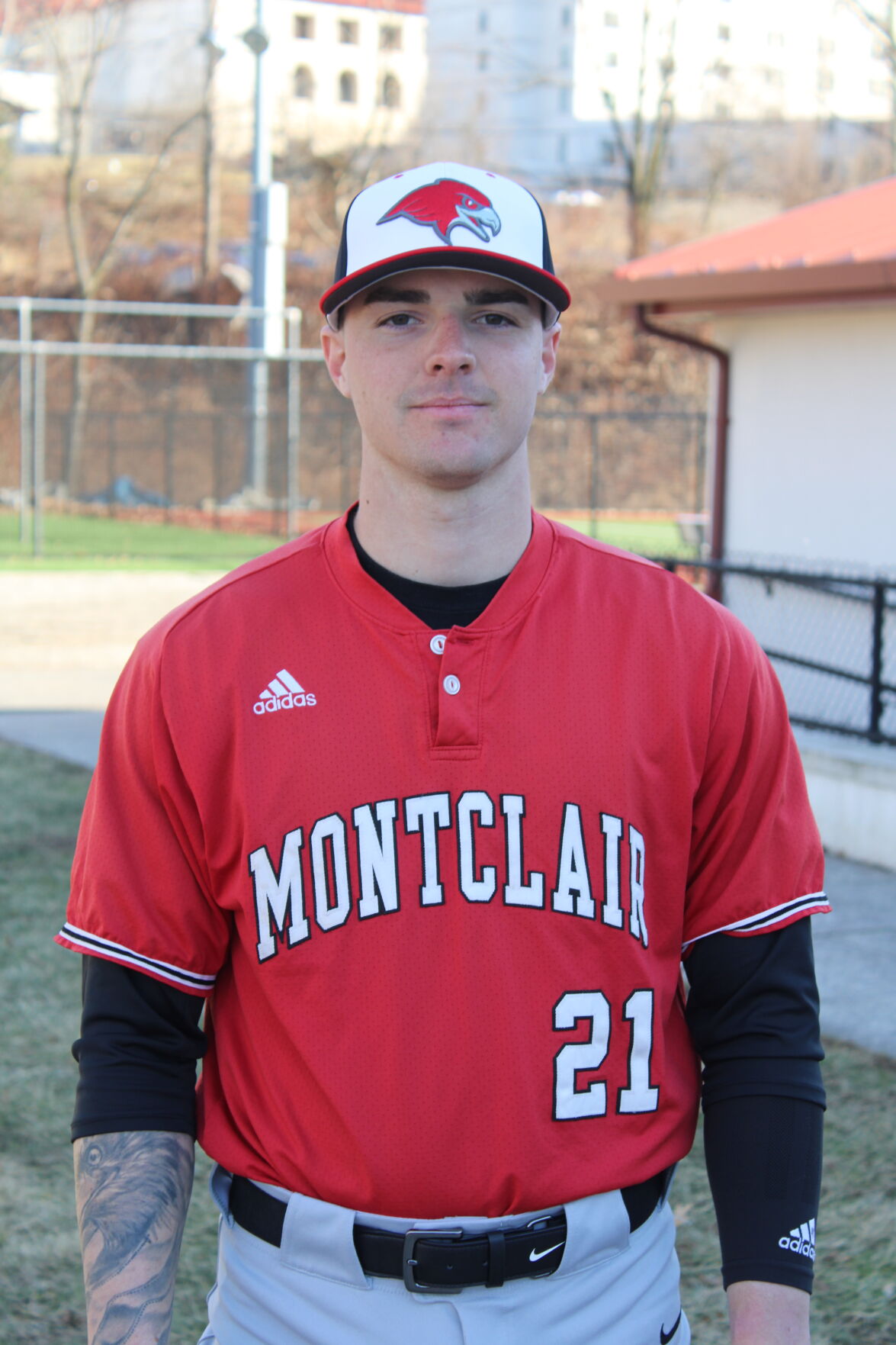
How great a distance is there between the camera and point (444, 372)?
1.96 m

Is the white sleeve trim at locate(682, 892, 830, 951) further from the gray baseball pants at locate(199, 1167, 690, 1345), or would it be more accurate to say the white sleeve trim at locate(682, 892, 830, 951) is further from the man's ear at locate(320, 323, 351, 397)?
the man's ear at locate(320, 323, 351, 397)

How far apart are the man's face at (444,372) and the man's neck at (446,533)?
3cm

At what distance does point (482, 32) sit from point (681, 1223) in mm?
80596

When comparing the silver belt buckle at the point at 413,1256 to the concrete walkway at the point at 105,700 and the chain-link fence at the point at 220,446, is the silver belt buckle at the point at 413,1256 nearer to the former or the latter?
the concrete walkway at the point at 105,700

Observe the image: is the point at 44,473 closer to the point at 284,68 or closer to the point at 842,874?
the point at 842,874

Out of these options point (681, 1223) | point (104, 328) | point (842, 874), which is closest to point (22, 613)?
point (842, 874)

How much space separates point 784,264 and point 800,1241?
8262 mm

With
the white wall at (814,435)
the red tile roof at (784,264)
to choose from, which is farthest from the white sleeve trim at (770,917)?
the white wall at (814,435)

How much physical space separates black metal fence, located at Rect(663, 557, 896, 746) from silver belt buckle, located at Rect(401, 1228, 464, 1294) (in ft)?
20.7

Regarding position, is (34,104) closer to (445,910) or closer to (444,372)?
(444,372)

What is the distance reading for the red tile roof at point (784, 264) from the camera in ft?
29.5

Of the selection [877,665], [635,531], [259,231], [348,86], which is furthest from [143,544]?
[348,86]

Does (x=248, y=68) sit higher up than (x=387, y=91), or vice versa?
(x=248, y=68)

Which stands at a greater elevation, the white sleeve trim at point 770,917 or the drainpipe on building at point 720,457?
the drainpipe on building at point 720,457
